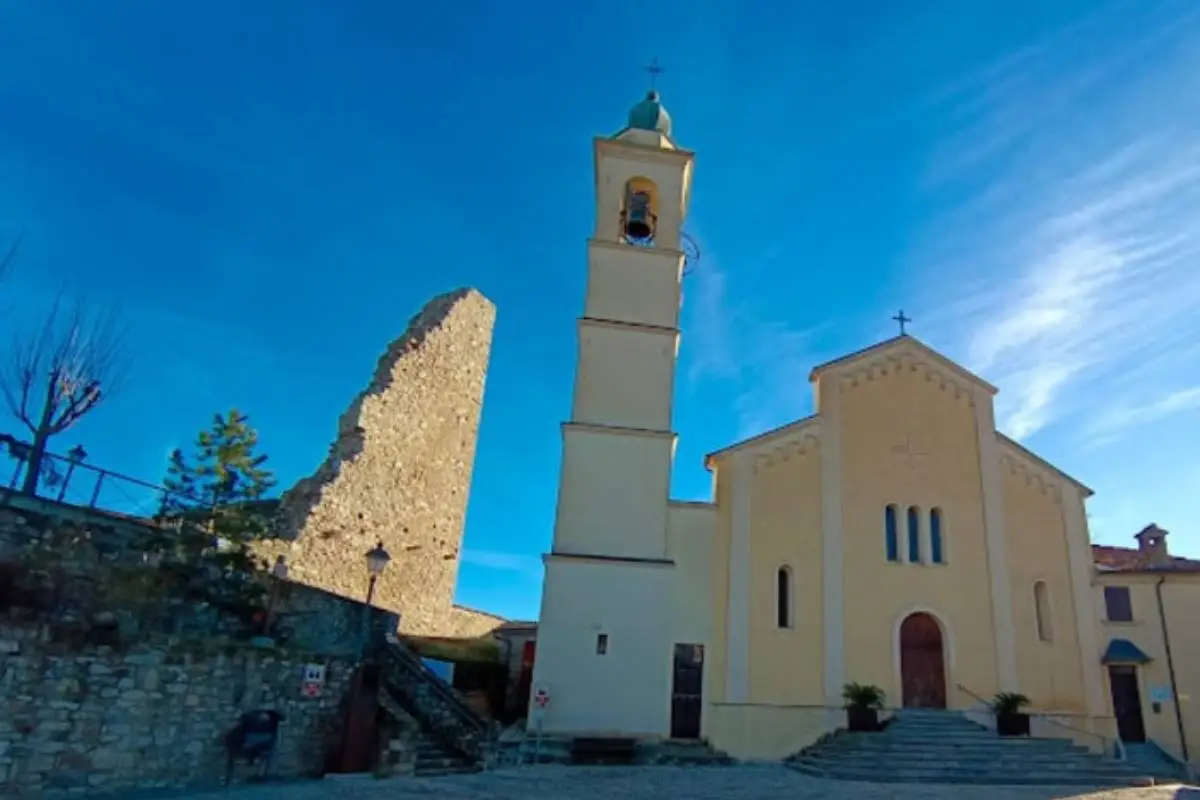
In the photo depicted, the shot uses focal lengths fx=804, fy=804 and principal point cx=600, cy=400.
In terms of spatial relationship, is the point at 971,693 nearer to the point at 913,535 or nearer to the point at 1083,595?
the point at 913,535

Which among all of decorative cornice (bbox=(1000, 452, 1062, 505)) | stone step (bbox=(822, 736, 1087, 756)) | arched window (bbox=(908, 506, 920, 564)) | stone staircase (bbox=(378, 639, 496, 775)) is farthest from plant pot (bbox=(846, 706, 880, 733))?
stone staircase (bbox=(378, 639, 496, 775))

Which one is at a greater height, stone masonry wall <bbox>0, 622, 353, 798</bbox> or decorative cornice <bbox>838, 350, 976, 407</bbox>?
decorative cornice <bbox>838, 350, 976, 407</bbox>

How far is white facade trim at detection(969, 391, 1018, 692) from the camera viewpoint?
55.1 ft

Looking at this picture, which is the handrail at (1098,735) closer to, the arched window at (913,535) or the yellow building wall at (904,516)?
the yellow building wall at (904,516)

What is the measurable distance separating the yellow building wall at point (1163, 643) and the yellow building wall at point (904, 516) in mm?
3242

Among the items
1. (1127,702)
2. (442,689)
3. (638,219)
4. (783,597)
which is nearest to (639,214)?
(638,219)

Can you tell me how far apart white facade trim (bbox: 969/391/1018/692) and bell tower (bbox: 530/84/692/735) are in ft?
23.4

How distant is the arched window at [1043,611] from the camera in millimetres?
17344

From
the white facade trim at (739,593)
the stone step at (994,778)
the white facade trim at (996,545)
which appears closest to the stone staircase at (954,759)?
the stone step at (994,778)

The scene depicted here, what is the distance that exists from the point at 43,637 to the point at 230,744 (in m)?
2.62

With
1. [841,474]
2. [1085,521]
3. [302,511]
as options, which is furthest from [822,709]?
[302,511]

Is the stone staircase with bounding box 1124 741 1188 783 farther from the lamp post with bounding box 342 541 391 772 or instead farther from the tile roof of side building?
the lamp post with bounding box 342 541 391 772

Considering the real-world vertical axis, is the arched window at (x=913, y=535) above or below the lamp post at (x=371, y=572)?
above

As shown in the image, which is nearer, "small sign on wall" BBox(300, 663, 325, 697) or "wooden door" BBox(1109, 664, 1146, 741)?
"small sign on wall" BBox(300, 663, 325, 697)
